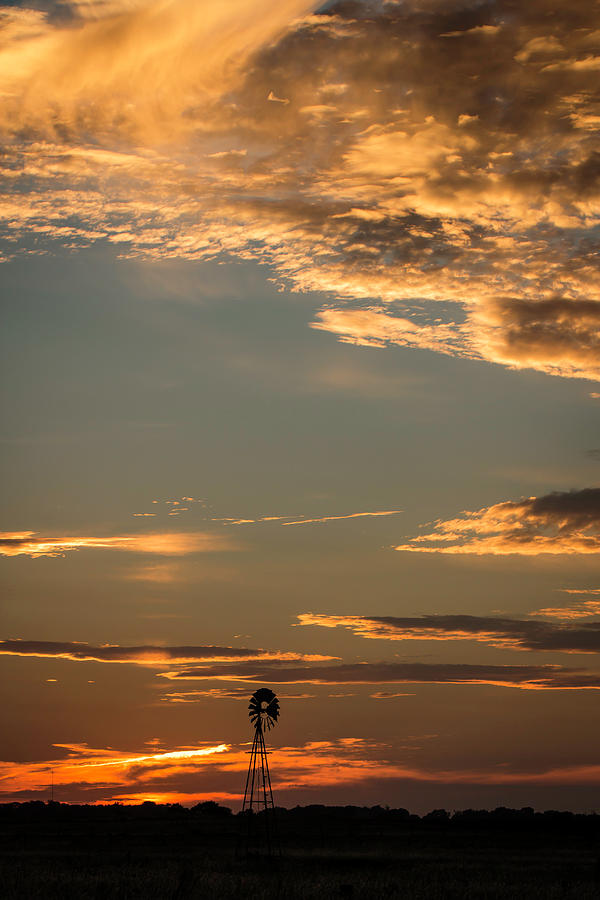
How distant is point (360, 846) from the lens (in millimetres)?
81688

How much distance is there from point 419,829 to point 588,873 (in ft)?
219

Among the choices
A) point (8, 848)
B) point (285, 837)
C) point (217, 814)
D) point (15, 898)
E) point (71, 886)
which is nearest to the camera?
point (15, 898)

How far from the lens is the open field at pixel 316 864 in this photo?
128 ft

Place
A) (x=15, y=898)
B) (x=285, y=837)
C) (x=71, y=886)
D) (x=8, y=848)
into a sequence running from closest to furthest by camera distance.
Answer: (x=15, y=898) → (x=71, y=886) → (x=8, y=848) → (x=285, y=837)

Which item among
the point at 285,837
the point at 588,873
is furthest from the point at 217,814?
the point at 588,873

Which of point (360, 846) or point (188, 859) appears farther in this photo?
point (360, 846)

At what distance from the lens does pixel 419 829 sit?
390 feet

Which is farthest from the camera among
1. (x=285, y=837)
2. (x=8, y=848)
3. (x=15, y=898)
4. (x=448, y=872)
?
(x=285, y=837)

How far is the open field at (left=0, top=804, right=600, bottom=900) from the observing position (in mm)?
38875

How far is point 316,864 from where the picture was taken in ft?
207

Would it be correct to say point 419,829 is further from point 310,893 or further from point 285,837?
point 310,893

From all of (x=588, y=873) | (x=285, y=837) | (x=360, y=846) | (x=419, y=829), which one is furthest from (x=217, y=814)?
(x=588, y=873)

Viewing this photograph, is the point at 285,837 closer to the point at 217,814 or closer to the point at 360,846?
the point at 360,846

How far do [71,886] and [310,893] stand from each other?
9.73 m
